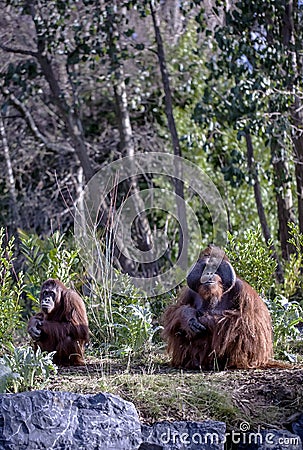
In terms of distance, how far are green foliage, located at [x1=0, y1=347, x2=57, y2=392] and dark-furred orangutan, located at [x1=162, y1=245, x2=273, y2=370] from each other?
0.82m

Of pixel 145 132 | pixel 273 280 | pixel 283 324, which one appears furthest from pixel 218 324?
pixel 145 132

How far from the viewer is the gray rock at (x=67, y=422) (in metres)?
3.24

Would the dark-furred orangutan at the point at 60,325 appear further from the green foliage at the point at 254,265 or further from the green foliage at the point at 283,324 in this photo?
the green foliage at the point at 254,265

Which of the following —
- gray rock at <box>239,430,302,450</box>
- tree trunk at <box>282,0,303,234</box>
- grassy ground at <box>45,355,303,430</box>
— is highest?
tree trunk at <box>282,0,303,234</box>

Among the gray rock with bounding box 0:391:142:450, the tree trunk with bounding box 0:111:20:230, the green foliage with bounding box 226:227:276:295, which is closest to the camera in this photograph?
the gray rock with bounding box 0:391:142:450

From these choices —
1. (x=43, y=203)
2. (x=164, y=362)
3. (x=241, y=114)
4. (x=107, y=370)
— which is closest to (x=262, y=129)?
(x=241, y=114)

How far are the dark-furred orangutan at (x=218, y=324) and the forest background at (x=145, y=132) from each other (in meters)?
0.52

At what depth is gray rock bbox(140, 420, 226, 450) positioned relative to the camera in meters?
3.42

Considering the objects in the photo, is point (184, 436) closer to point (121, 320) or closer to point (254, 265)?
point (121, 320)

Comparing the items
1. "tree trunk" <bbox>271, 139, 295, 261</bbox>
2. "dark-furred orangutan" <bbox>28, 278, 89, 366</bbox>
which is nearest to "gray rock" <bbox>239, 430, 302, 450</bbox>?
"dark-furred orangutan" <bbox>28, 278, 89, 366</bbox>

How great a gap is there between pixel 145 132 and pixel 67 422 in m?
6.87

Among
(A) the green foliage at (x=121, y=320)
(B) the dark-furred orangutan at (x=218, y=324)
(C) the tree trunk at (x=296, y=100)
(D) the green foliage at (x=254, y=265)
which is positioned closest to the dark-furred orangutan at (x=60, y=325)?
(A) the green foliage at (x=121, y=320)

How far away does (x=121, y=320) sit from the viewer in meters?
A: 5.00

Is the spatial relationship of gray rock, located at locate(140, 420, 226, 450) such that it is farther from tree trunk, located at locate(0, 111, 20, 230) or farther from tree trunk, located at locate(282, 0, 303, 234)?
tree trunk, located at locate(0, 111, 20, 230)
